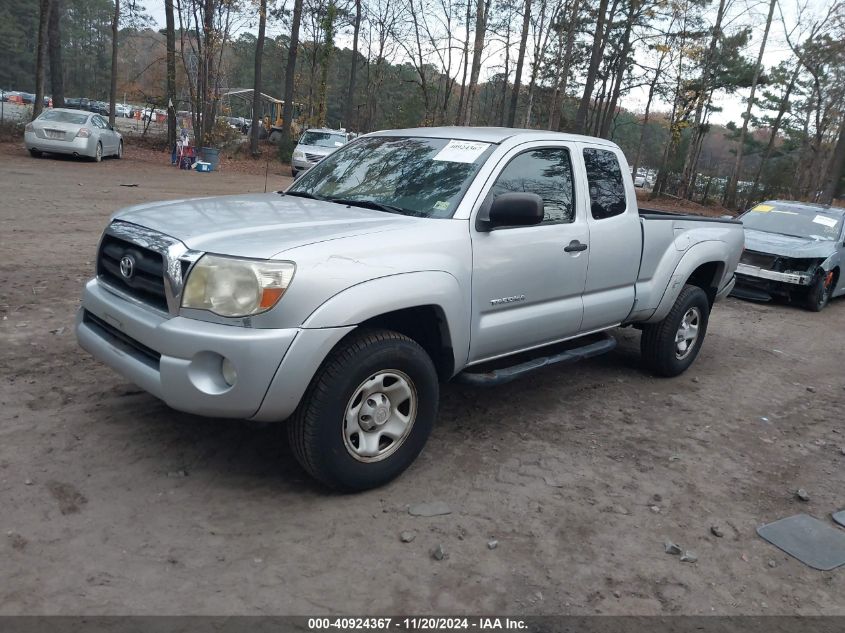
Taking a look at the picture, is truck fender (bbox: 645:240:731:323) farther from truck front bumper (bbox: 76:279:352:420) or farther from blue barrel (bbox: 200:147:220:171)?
blue barrel (bbox: 200:147:220:171)

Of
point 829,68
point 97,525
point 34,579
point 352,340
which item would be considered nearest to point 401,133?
point 352,340

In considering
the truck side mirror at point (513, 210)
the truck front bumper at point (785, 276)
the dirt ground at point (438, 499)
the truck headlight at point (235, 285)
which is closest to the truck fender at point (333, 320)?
the truck headlight at point (235, 285)

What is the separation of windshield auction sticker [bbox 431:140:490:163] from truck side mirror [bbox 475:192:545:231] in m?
0.45

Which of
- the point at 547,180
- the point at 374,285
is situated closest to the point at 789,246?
the point at 547,180

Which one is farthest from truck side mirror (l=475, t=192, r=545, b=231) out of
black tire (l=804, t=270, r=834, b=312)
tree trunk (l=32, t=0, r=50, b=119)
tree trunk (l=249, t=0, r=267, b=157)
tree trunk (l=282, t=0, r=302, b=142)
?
tree trunk (l=282, t=0, r=302, b=142)

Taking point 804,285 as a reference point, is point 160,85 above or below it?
above

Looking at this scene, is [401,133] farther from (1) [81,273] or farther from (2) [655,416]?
(1) [81,273]

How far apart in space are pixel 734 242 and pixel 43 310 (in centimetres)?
611

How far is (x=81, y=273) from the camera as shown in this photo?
7.09m

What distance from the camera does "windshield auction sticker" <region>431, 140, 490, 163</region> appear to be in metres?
4.13

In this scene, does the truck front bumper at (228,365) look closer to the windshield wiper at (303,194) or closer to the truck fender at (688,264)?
the windshield wiper at (303,194)

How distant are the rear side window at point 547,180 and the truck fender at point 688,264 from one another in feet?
A: 4.56

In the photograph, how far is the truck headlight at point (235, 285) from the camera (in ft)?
9.87

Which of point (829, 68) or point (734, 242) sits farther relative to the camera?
point (829, 68)
